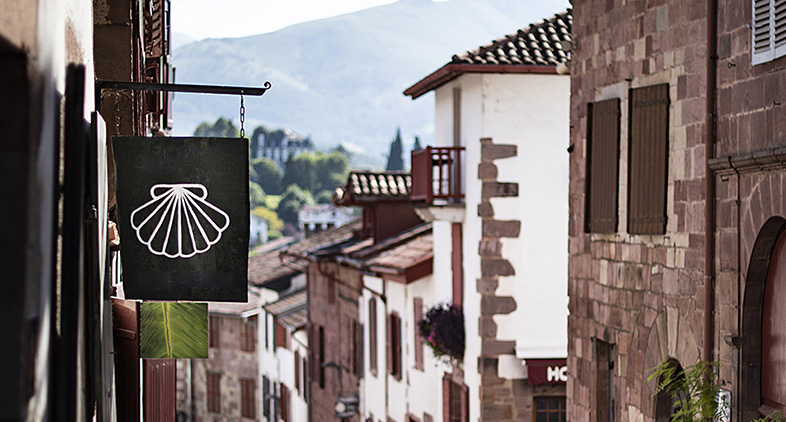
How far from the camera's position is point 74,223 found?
19.6ft

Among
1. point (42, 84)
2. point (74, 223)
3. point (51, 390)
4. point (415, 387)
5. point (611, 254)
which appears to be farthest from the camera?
point (415, 387)

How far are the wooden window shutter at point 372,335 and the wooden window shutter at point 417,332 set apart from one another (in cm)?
363

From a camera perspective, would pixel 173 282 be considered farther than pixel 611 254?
No

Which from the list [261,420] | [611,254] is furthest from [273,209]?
[611,254]

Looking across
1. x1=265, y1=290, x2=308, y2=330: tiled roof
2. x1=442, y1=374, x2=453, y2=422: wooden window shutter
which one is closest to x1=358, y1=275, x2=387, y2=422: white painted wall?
x1=442, y1=374, x2=453, y2=422: wooden window shutter

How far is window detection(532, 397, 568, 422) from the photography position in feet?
61.2

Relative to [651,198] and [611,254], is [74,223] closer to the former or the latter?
[651,198]

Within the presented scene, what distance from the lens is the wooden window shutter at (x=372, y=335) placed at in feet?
87.3

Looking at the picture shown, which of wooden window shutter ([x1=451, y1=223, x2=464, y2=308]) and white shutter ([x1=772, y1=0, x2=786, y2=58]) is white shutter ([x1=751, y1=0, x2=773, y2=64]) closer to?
white shutter ([x1=772, y1=0, x2=786, y2=58])

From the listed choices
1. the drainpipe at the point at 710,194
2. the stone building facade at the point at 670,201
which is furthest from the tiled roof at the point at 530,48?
the drainpipe at the point at 710,194

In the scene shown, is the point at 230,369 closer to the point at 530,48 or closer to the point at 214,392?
the point at 214,392

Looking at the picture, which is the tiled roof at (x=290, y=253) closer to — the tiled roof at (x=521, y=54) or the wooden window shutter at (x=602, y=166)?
the tiled roof at (x=521, y=54)

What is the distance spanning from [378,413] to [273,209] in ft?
558

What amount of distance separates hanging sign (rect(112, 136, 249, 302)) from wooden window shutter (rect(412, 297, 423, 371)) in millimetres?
15457
